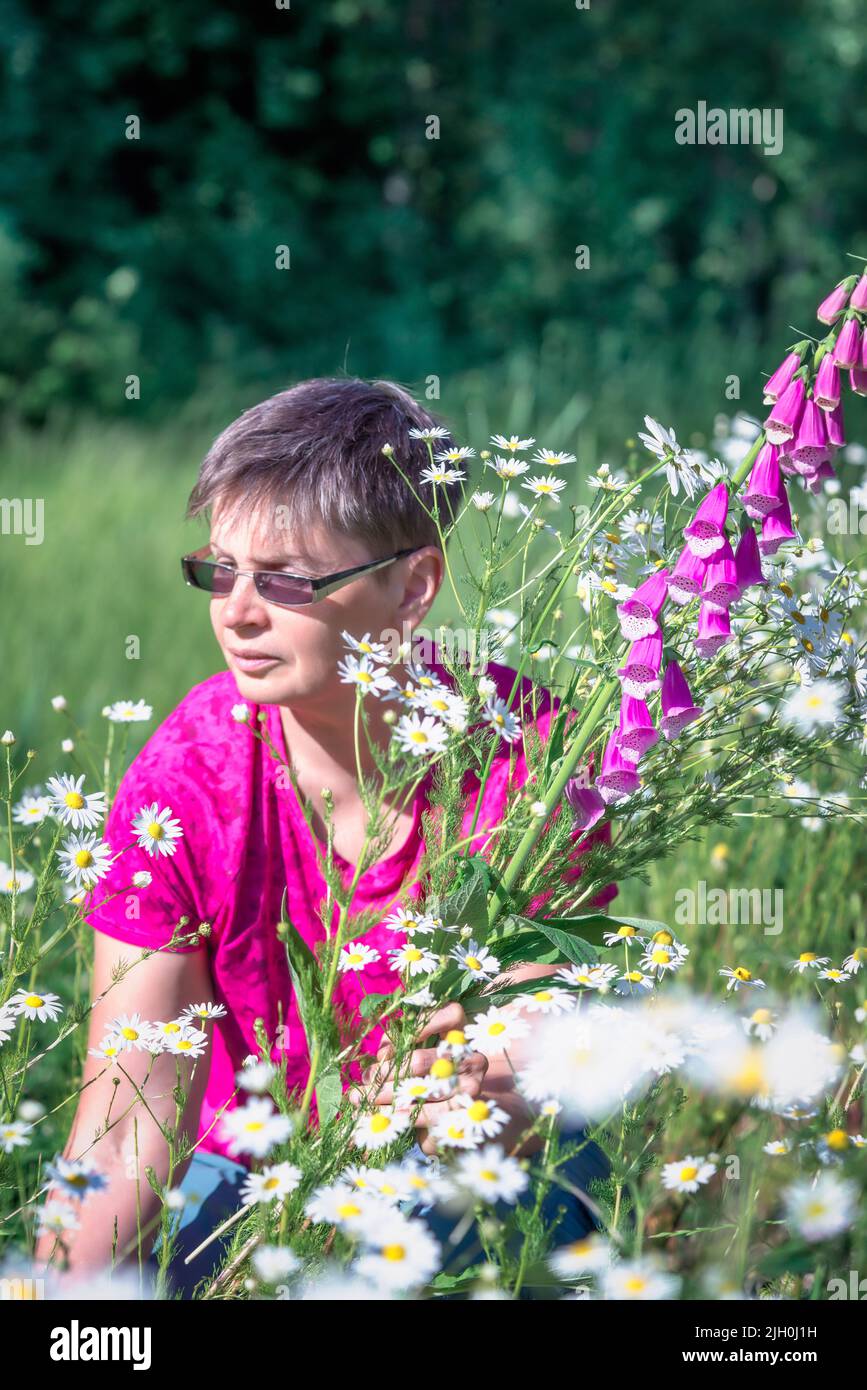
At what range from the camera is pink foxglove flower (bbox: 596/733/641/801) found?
1.31 metres

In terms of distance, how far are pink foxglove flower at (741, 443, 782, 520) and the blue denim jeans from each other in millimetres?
890

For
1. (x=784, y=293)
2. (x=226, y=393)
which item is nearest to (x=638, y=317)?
(x=784, y=293)

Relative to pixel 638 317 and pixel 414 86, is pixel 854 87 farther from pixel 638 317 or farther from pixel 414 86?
pixel 414 86

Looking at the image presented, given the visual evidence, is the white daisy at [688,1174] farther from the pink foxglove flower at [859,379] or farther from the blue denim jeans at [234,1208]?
the pink foxglove flower at [859,379]

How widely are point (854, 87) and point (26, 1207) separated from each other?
11.7 m

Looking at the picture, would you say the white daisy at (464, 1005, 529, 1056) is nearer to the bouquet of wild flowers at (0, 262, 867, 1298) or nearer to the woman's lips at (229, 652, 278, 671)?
the bouquet of wild flowers at (0, 262, 867, 1298)

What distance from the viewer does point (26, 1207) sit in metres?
1.32

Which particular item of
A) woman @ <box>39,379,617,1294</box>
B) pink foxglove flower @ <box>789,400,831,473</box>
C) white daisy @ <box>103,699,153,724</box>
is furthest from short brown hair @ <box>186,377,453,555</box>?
pink foxglove flower @ <box>789,400,831,473</box>

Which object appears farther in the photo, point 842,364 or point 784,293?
point 784,293

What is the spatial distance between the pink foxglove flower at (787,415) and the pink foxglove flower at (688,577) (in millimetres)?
131

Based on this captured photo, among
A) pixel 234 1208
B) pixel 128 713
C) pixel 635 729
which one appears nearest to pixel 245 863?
pixel 128 713

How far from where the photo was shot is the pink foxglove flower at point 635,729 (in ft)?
4.20

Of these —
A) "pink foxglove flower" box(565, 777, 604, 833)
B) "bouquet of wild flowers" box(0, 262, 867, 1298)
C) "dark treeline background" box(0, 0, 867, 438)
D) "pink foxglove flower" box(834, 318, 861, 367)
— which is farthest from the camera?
"dark treeline background" box(0, 0, 867, 438)
